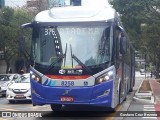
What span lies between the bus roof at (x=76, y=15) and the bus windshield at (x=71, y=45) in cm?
27

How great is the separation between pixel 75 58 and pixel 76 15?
153 cm

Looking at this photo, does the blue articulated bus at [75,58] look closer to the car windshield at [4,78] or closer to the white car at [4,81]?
the white car at [4,81]

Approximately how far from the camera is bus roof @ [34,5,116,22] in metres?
13.7

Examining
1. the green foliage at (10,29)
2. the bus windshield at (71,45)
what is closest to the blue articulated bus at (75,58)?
the bus windshield at (71,45)

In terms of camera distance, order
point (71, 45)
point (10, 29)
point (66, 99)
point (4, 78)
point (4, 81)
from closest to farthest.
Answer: point (66, 99), point (71, 45), point (4, 81), point (4, 78), point (10, 29)

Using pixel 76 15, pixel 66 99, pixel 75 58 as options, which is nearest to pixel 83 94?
pixel 66 99

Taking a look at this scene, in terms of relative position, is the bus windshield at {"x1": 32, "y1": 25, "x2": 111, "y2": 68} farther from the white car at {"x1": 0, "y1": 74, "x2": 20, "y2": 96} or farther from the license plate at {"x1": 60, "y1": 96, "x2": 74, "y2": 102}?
the white car at {"x1": 0, "y1": 74, "x2": 20, "y2": 96}

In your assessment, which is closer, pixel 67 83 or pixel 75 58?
pixel 67 83

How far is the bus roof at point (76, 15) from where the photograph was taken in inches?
538

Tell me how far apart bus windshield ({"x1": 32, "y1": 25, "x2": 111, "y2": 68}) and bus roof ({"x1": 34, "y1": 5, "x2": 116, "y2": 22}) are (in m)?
0.27

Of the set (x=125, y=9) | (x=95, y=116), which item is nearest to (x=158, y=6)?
(x=125, y=9)

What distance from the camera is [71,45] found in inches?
525

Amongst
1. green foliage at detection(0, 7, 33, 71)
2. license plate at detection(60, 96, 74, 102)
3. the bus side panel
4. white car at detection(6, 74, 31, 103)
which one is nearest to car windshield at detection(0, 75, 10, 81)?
white car at detection(6, 74, 31, 103)

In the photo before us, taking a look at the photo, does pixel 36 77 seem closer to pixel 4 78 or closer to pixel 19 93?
pixel 19 93
